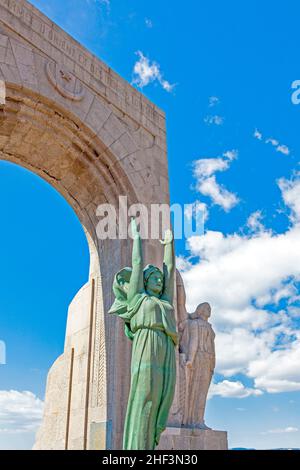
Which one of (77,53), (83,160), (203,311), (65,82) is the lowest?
(203,311)

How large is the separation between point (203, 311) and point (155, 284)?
4469 millimetres

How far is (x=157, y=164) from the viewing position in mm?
10570

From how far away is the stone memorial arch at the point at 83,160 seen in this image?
856 centimetres

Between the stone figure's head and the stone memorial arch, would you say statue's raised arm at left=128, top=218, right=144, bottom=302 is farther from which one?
the stone memorial arch

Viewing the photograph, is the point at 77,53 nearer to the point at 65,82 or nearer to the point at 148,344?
the point at 65,82

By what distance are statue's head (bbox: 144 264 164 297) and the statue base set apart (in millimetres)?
3682

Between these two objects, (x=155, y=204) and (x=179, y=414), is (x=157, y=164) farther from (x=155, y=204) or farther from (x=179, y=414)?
(x=179, y=414)

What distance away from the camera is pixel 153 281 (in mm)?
5070

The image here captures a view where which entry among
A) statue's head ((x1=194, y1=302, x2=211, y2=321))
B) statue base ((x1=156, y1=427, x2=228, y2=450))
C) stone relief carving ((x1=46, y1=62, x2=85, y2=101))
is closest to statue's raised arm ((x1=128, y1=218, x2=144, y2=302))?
statue base ((x1=156, y1=427, x2=228, y2=450))

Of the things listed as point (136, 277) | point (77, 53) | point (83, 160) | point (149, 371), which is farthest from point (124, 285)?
point (77, 53)

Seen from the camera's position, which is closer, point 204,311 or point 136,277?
point 136,277

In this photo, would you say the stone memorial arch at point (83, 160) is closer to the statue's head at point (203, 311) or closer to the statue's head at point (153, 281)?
the statue's head at point (203, 311)

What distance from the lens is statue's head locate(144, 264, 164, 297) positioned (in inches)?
199
